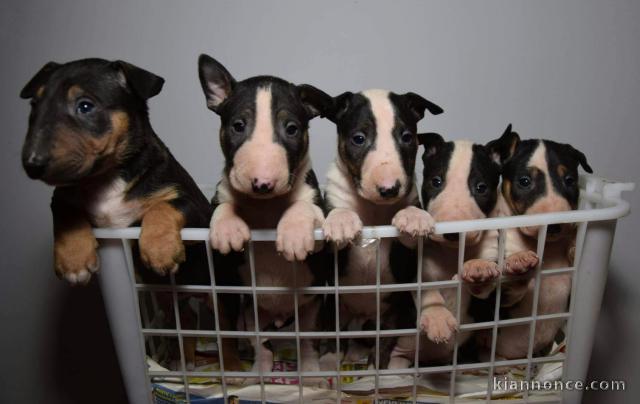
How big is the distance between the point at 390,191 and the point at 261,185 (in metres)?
0.37

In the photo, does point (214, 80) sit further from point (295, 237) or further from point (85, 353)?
point (85, 353)

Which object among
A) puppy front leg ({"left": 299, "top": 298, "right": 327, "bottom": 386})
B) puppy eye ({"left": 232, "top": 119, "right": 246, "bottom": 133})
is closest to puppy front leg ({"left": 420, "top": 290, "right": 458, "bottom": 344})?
puppy front leg ({"left": 299, "top": 298, "right": 327, "bottom": 386})

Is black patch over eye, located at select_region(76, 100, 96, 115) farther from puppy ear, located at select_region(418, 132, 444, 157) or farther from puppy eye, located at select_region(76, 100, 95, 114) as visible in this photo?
puppy ear, located at select_region(418, 132, 444, 157)

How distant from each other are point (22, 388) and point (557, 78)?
310 cm

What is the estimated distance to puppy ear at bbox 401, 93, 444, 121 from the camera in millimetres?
1564

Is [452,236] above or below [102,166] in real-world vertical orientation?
below

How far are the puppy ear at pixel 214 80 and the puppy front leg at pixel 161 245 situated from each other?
505mm

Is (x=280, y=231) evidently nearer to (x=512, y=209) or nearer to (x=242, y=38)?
(x=512, y=209)

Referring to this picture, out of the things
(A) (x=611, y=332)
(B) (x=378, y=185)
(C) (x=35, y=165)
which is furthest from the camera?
(A) (x=611, y=332)

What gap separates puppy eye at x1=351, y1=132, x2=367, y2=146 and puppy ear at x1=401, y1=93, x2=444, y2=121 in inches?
9.7

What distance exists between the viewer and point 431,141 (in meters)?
1.72

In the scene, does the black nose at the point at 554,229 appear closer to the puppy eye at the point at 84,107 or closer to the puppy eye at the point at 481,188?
the puppy eye at the point at 481,188

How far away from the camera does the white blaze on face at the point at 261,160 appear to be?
4.00ft

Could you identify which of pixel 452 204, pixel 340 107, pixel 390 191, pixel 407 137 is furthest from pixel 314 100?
pixel 452 204
